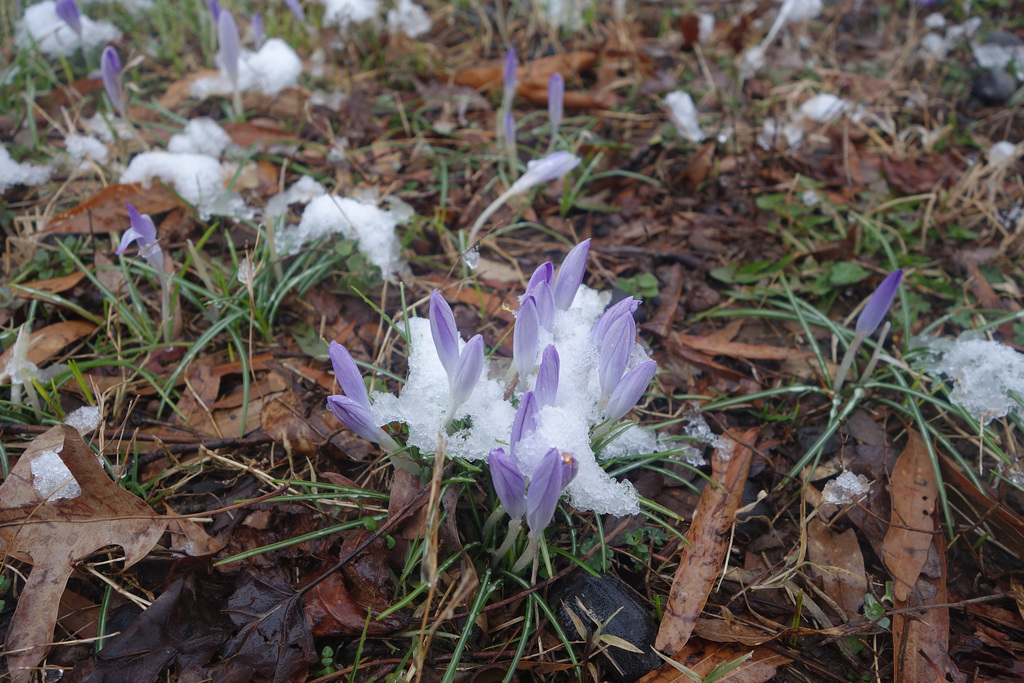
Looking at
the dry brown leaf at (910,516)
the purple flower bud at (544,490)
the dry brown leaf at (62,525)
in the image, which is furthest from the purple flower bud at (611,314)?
the dry brown leaf at (62,525)

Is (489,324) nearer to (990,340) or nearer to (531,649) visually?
(531,649)

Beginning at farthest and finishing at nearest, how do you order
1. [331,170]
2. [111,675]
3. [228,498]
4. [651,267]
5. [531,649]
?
[331,170] < [651,267] < [228,498] < [531,649] < [111,675]

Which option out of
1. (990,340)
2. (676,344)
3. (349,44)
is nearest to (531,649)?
(676,344)

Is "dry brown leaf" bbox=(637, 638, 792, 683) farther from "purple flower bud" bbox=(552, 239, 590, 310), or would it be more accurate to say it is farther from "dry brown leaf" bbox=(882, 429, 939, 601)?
"purple flower bud" bbox=(552, 239, 590, 310)

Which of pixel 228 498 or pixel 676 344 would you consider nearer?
pixel 228 498

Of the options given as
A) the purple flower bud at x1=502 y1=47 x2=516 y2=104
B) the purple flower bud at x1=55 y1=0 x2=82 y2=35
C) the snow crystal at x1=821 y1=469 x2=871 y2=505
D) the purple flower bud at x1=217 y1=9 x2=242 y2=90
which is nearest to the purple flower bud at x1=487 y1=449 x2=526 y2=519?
the snow crystal at x1=821 y1=469 x2=871 y2=505

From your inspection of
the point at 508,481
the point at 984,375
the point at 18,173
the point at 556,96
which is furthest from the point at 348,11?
the point at 984,375

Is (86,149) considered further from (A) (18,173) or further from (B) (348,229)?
(B) (348,229)
